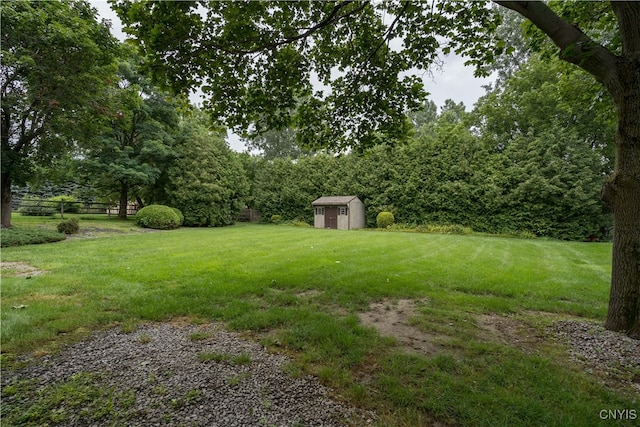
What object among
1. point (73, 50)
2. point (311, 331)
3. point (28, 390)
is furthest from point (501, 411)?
point (73, 50)

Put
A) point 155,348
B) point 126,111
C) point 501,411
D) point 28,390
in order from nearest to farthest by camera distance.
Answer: point 501,411
point 28,390
point 155,348
point 126,111

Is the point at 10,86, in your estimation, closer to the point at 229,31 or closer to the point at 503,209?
the point at 229,31

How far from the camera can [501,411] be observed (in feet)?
6.89

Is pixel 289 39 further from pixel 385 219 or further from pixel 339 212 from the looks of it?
pixel 339 212

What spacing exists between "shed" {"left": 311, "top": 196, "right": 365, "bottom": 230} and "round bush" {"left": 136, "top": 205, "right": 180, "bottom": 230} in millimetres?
9948

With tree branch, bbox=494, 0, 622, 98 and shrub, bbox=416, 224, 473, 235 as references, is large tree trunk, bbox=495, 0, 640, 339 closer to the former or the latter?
tree branch, bbox=494, 0, 622, 98

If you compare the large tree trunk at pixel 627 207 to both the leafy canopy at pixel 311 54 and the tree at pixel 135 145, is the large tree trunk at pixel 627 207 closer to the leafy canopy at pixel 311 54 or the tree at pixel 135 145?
the leafy canopy at pixel 311 54

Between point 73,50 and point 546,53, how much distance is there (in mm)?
13989

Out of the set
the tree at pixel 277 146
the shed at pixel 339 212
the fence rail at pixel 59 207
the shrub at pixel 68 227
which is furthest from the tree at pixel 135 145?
the tree at pixel 277 146

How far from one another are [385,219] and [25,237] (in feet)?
58.2

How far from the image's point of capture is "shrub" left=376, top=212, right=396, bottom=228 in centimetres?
1977

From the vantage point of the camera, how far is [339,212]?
68.1ft

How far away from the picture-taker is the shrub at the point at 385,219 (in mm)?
19766

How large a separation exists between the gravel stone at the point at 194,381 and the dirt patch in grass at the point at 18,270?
4003 mm
